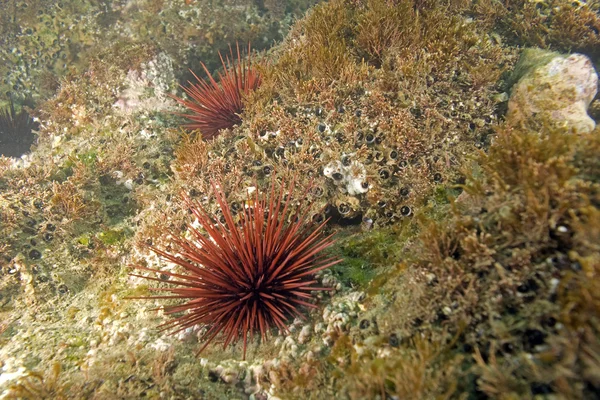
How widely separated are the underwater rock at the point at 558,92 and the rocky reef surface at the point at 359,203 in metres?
0.02

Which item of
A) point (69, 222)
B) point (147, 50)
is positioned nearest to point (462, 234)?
point (69, 222)

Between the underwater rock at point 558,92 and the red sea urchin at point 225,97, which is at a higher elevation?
the red sea urchin at point 225,97

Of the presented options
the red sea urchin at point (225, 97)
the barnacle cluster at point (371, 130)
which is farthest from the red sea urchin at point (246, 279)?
the red sea urchin at point (225, 97)

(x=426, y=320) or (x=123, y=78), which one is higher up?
(x=123, y=78)

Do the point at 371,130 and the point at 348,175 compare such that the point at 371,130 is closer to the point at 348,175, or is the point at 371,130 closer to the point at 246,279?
the point at 348,175

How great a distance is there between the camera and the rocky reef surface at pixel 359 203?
7.59ft

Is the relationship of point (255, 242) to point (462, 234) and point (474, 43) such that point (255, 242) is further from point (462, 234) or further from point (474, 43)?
point (474, 43)

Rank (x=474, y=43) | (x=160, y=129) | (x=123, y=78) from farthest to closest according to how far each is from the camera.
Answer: (x=123, y=78) < (x=160, y=129) < (x=474, y=43)

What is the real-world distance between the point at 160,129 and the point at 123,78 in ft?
7.14

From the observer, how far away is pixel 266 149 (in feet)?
15.7

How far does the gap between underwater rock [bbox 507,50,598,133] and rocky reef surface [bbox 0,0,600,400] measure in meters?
0.02

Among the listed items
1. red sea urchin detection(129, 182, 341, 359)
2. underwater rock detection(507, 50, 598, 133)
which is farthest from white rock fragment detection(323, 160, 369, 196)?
underwater rock detection(507, 50, 598, 133)

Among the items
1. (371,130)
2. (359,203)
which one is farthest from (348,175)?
(371,130)

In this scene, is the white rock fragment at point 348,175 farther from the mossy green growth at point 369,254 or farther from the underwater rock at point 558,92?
the underwater rock at point 558,92
